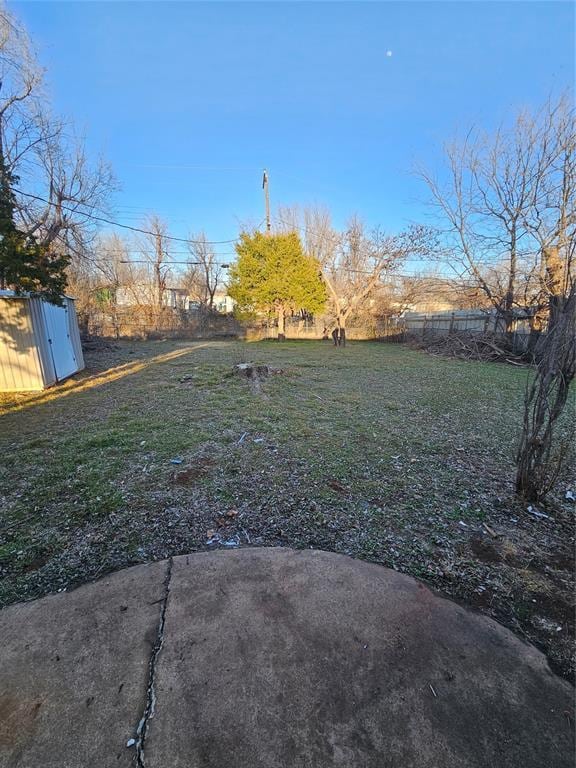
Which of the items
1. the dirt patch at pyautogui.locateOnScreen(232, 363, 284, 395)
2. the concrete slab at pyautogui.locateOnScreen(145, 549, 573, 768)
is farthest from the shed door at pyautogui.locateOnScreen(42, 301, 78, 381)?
the concrete slab at pyautogui.locateOnScreen(145, 549, 573, 768)

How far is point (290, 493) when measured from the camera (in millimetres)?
2729

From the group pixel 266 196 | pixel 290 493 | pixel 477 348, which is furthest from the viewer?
pixel 266 196

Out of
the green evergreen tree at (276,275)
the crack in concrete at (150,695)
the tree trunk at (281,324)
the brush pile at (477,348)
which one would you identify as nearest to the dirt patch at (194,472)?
the crack in concrete at (150,695)

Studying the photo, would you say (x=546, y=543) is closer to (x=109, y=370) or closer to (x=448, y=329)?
(x=109, y=370)

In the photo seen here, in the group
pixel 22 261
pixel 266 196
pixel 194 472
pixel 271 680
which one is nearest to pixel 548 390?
pixel 271 680

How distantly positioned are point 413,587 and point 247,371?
610 cm

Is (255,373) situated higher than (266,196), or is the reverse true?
(266,196)

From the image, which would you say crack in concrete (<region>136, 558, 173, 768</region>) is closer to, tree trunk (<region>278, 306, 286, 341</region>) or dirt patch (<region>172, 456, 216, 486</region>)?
dirt patch (<region>172, 456, 216, 486</region>)

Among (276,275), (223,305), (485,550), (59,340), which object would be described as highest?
(276,275)

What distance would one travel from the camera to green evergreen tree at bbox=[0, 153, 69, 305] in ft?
16.5

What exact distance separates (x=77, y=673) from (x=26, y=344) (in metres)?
6.83

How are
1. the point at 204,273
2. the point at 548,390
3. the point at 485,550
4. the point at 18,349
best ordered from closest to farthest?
1. the point at 485,550
2. the point at 548,390
3. the point at 18,349
4. the point at 204,273

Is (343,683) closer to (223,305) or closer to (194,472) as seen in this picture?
(194,472)

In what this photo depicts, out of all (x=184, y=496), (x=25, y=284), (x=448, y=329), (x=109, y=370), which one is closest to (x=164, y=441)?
(x=184, y=496)
